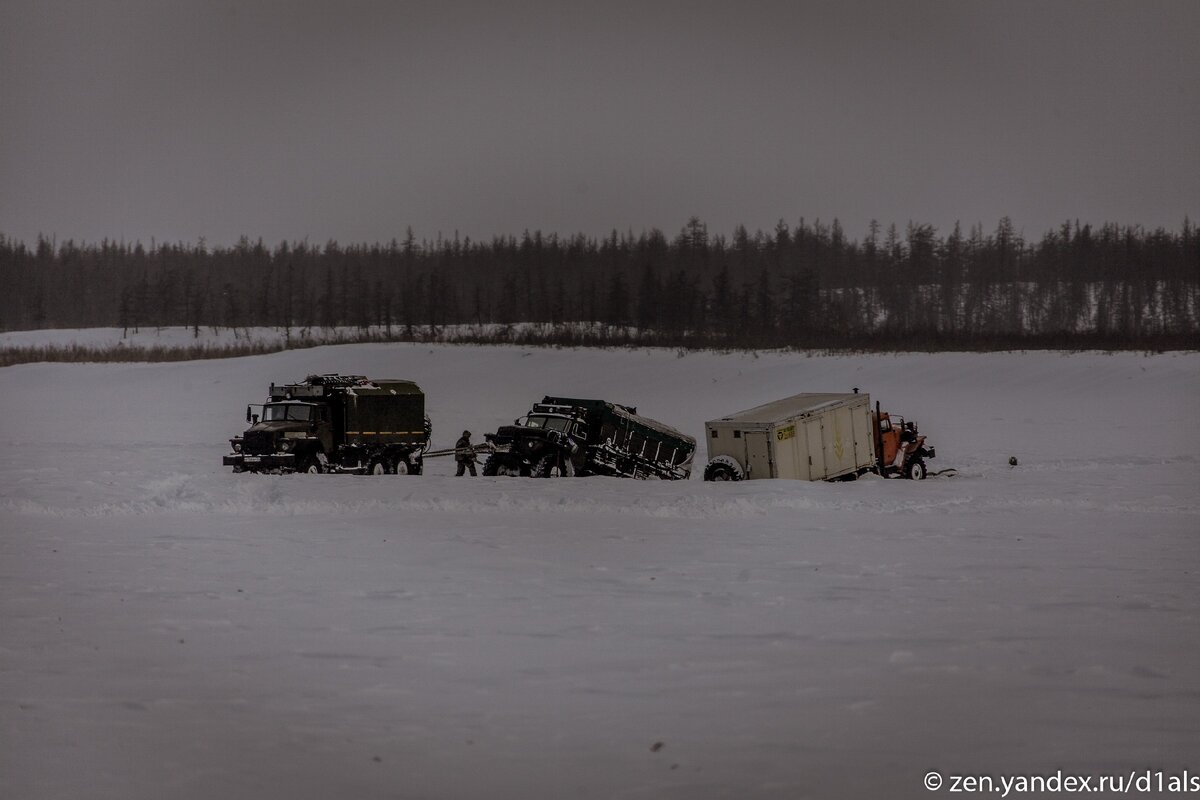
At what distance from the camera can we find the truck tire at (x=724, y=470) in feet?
89.6

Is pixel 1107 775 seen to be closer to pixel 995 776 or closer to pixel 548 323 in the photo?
pixel 995 776

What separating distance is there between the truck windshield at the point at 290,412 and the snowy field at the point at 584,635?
385 centimetres

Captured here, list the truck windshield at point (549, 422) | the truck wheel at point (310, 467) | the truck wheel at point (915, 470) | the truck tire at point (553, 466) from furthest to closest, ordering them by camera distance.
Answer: the truck wheel at point (915, 470), the truck wheel at point (310, 467), the truck windshield at point (549, 422), the truck tire at point (553, 466)

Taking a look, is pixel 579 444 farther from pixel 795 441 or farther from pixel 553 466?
pixel 795 441

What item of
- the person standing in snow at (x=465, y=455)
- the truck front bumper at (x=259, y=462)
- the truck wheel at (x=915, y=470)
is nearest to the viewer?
the truck front bumper at (x=259, y=462)

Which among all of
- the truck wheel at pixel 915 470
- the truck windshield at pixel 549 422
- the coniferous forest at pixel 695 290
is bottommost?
the truck wheel at pixel 915 470

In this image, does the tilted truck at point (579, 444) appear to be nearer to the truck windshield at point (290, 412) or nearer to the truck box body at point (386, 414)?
the truck box body at point (386, 414)

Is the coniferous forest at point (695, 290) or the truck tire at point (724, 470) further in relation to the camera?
the coniferous forest at point (695, 290)

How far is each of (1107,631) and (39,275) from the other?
199 metres

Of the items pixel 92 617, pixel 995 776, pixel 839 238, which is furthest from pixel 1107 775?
pixel 839 238

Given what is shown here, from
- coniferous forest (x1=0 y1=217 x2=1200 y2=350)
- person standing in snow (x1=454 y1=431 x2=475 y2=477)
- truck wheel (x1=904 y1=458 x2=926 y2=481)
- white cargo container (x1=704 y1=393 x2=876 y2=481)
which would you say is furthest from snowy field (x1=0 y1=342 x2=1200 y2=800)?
coniferous forest (x1=0 y1=217 x2=1200 y2=350)

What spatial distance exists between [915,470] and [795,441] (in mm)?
5116

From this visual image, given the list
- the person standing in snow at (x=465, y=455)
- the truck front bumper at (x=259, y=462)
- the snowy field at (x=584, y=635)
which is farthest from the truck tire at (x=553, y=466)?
the truck front bumper at (x=259, y=462)

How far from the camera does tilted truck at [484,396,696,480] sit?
92.8 ft
